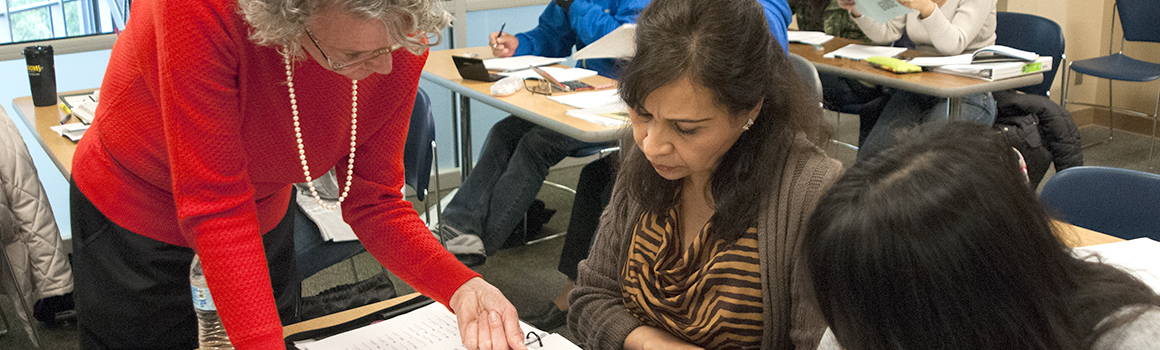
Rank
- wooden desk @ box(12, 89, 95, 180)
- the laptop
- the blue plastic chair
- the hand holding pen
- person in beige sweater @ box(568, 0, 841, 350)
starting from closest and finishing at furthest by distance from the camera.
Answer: person in beige sweater @ box(568, 0, 841, 350)
wooden desk @ box(12, 89, 95, 180)
the laptop
the hand holding pen
the blue plastic chair

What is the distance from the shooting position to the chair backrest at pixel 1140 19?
4.24 m

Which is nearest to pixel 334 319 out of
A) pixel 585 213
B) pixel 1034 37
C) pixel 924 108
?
pixel 585 213

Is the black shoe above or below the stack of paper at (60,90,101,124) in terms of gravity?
below

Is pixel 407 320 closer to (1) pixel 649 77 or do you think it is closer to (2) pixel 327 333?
(2) pixel 327 333

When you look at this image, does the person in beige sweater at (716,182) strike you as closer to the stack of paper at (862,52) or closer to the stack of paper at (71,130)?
the stack of paper at (71,130)

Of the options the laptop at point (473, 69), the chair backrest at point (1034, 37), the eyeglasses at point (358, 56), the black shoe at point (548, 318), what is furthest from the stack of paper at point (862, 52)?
the eyeglasses at point (358, 56)

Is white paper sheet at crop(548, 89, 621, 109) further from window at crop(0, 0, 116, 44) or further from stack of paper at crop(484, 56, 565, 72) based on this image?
window at crop(0, 0, 116, 44)

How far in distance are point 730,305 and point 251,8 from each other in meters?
0.76

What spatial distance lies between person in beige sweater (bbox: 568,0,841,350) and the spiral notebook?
23cm

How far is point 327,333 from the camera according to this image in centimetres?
116

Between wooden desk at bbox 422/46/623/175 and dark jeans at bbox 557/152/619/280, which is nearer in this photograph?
wooden desk at bbox 422/46/623/175

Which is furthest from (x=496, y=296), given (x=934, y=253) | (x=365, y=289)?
(x=365, y=289)

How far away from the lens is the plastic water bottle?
1.05 meters

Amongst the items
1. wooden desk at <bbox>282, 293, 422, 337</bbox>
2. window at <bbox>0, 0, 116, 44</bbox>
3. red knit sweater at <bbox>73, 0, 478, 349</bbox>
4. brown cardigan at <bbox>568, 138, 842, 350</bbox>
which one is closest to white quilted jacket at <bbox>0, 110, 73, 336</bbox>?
window at <bbox>0, 0, 116, 44</bbox>
